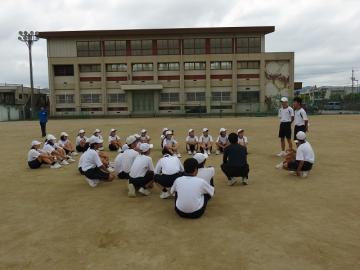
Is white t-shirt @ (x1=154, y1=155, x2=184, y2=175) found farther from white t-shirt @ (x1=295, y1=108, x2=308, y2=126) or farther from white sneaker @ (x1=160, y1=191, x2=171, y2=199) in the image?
white t-shirt @ (x1=295, y1=108, x2=308, y2=126)

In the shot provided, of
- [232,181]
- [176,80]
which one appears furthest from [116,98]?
[232,181]

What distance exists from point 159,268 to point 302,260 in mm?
1675

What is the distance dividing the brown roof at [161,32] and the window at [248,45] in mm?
995

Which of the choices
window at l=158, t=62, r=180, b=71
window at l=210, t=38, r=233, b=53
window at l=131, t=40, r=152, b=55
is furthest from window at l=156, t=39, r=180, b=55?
window at l=210, t=38, r=233, b=53

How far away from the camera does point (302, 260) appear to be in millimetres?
4184

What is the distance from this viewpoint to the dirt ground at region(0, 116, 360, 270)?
14.0ft

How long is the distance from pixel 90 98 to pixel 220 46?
19.6 metres

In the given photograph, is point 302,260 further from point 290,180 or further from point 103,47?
point 103,47

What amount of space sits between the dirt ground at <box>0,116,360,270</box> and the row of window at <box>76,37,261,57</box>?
42.9 m

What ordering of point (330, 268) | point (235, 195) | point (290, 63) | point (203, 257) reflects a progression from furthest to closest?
point (290, 63), point (235, 195), point (203, 257), point (330, 268)

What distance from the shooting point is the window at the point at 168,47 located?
163 feet

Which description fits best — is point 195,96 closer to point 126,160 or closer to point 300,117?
point 300,117

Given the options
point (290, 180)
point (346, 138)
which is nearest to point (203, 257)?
point (290, 180)

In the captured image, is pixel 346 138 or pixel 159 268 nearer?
pixel 159 268
